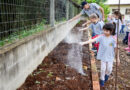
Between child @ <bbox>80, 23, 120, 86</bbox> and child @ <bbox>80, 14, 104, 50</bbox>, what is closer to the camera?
child @ <bbox>80, 23, 120, 86</bbox>

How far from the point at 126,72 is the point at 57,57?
6.54 ft

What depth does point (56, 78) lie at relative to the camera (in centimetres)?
333

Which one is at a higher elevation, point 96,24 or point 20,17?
point 20,17

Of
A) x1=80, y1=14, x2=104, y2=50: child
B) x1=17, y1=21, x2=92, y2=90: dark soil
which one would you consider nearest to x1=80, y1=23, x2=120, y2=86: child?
x1=17, y1=21, x2=92, y2=90: dark soil

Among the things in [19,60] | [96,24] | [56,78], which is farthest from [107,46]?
[96,24]

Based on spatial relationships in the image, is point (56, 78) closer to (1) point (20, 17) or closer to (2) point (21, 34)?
(2) point (21, 34)

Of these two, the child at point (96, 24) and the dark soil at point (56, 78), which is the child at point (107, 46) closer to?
the dark soil at point (56, 78)

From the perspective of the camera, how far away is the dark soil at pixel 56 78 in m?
3.02

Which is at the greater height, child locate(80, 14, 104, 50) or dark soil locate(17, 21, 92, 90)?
child locate(80, 14, 104, 50)

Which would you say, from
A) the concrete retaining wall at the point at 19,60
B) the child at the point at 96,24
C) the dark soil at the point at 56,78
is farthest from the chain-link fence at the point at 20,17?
the child at the point at 96,24

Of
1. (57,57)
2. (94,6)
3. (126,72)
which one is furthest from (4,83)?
(94,6)

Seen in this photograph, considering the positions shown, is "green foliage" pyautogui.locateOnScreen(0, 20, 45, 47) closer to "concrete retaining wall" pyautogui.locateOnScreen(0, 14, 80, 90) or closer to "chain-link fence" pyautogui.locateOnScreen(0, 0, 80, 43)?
"chain-link fence" pyautogui.locateOnScreen(0, 0, 80, 43)

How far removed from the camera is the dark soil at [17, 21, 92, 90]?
9.91ft

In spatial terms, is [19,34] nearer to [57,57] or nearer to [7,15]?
[7,15]
